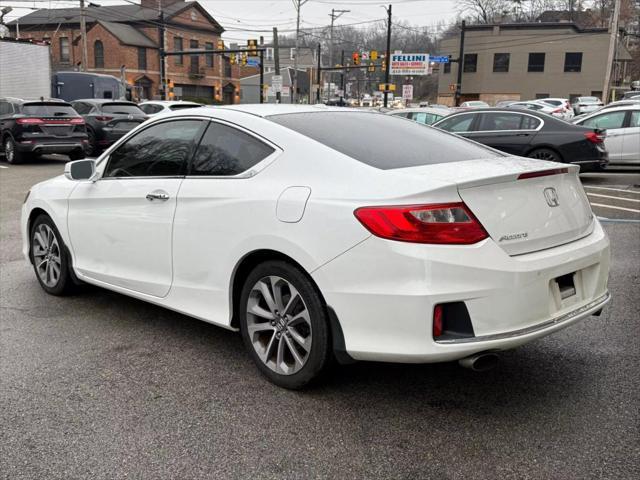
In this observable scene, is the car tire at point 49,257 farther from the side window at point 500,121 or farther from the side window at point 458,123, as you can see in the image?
the side window at point 500,121

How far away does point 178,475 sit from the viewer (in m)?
2.73

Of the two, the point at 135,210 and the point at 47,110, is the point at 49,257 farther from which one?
the point at 47,110

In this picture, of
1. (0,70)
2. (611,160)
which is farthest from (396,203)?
(0,70)

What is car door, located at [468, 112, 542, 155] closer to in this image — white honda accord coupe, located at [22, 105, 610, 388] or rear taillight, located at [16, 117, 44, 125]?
white honda accord coupe, located at [22, 105, 610, 388]

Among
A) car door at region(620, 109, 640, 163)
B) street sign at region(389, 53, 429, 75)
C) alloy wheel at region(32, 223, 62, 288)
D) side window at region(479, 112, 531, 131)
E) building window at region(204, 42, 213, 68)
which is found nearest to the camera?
alloy wheel at region(32, 223, 62, 288)

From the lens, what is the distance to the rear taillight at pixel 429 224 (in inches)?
115

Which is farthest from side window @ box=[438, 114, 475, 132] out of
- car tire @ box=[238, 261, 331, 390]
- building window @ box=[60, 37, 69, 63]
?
building window @ box=[60, 37, 69, 63]

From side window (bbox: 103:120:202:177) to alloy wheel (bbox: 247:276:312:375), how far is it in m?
1.05

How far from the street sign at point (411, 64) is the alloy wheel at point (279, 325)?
157 feet

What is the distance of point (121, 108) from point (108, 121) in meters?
0.69

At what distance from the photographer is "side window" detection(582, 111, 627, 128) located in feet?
46.0

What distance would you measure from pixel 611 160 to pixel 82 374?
519 inches

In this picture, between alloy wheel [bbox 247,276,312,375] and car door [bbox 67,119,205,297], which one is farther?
car door [bbox 67,119,205,297]

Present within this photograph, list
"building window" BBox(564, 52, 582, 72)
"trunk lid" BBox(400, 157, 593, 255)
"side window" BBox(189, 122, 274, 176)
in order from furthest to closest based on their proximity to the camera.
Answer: "building window" BBox(564, 52, 582, 72) < "side window" BBox(189, 122, 274, 176) < "trunk lid" BBox(400, 157, 593, 255)
